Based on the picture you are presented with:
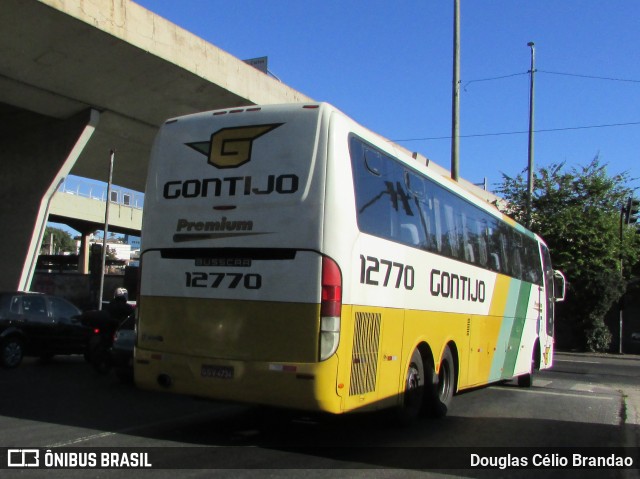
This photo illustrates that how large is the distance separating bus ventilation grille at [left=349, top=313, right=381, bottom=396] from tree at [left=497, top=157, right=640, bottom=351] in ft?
78.7

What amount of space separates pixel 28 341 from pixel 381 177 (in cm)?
960

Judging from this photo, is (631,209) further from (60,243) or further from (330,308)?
(60,243)

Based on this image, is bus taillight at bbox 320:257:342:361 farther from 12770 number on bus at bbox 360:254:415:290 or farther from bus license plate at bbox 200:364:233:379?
bus license plate at bbox 200:364:233:379

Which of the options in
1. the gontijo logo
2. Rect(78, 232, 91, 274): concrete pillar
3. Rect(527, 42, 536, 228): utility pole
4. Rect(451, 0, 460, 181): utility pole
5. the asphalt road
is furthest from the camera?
Rect(78, 232, 91, 274): concrete pillar

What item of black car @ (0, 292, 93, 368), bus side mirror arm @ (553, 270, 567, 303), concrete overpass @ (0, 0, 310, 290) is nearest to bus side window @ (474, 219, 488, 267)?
bus side mirror arm @ (553, 270, 567, 303)

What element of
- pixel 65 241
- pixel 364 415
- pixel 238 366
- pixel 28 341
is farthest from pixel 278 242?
pixel 65 241

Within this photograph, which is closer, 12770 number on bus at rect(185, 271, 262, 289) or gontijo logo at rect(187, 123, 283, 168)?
12770 number on bus at rect(185, 271, 262, 289)

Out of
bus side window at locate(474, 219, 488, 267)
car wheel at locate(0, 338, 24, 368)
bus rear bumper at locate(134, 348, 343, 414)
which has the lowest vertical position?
car wheel at locate(0, 338, 24, 368)

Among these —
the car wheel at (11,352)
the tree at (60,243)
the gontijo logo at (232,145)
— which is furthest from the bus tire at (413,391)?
the tree at (60,243)

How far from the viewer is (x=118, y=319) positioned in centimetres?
1295

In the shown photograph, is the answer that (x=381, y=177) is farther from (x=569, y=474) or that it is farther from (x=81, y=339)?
(x=81, y=339)

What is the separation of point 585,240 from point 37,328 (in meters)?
23.7

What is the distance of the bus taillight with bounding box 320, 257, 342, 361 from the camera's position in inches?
247

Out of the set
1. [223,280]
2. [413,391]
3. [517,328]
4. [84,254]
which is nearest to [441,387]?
[413,391]
